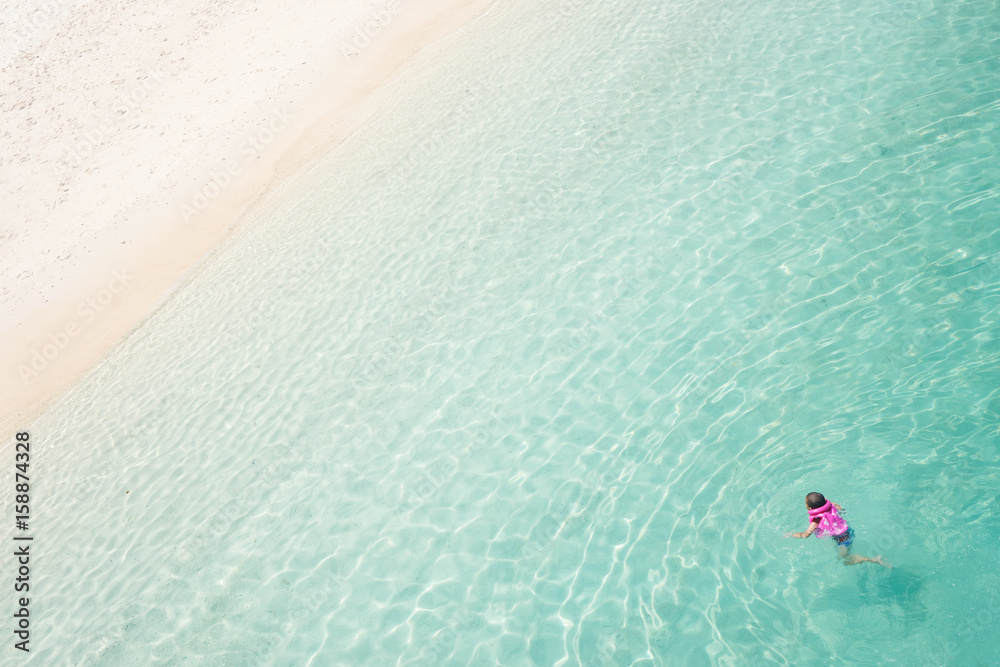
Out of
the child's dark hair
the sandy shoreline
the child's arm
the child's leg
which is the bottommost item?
the child's leg

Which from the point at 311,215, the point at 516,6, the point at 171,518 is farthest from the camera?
the point at 516,6

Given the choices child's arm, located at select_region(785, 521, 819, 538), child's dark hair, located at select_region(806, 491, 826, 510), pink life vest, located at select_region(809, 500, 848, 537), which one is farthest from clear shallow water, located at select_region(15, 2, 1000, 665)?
child's dark hair, located at select_region(806, 491, 826, 510)

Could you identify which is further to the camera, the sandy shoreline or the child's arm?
the sandy shoreline

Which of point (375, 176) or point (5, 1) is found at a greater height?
point (5, 1)

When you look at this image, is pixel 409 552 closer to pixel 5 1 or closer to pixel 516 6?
pixel 516 6

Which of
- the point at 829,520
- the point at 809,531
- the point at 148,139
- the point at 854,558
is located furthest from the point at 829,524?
the point at 148,139

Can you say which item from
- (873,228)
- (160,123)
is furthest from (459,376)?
(160,123)

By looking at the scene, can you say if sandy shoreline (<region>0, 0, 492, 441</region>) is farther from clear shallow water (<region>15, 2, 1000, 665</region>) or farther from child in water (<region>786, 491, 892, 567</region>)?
child in water (<region>786, 491, 892, 567</region>)

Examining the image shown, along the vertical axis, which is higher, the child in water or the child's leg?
the child in water
